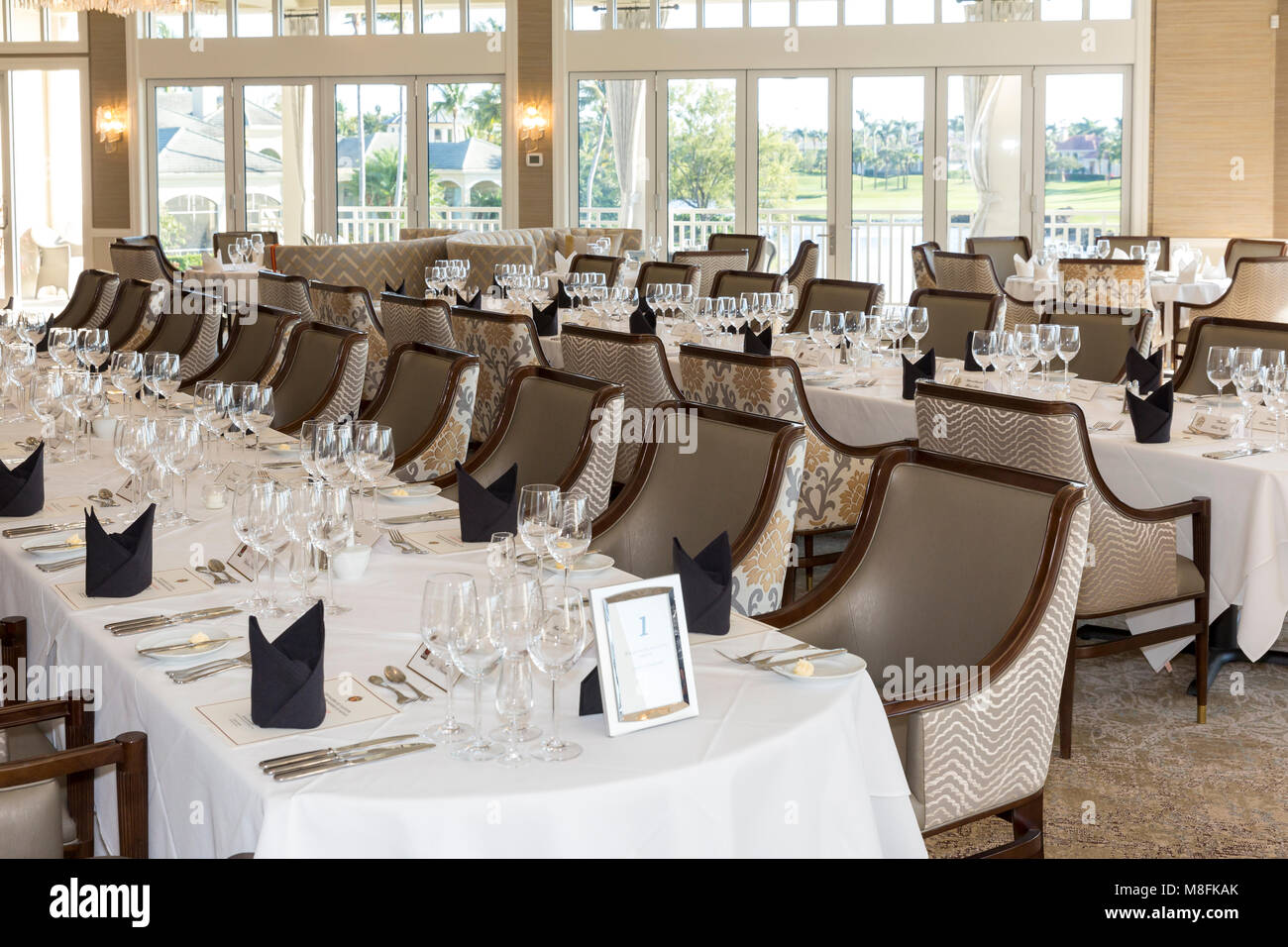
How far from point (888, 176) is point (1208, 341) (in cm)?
966

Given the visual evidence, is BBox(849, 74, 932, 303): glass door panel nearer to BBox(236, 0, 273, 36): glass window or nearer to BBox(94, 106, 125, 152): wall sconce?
BBox(236, 0, 273, 36): glass window

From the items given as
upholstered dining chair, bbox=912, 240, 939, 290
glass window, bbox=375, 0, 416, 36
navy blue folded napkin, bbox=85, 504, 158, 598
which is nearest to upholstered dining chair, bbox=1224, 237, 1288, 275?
upholstered dining chair, bbox=912, 240, 939, 290

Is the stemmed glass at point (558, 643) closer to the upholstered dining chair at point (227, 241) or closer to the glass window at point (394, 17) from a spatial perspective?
the upholstered dining chair at point (227, 241)

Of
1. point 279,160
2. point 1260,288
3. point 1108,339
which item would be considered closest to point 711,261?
point 1260,288

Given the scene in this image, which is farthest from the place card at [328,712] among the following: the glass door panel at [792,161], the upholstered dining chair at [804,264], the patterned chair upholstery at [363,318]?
the glass door panel at [792,161]

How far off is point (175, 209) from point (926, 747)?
50.0 ft

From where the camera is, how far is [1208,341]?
518 centimetres

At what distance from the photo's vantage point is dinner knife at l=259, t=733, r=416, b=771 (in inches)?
68.5

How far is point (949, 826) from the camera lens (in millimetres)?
2344

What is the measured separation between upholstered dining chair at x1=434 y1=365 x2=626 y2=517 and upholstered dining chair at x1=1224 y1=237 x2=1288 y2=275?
8.45m

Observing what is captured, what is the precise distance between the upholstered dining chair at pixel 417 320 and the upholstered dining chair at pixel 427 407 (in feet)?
4.39

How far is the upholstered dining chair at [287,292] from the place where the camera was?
7.76m

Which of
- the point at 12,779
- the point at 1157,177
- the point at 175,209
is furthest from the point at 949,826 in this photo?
the point at 175,209
